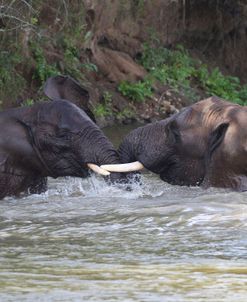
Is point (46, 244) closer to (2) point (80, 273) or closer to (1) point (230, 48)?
(2) point (80, 273)

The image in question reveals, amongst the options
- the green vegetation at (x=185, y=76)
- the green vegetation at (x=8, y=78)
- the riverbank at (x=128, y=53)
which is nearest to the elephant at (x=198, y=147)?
the riverbank at (x=128, y=53)

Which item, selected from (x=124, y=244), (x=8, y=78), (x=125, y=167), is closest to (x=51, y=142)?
(x=125, y=167)

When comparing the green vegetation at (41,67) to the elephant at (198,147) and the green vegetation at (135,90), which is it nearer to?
the green vegetation at (135,90)

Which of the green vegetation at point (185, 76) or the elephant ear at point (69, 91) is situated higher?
the elephant ear at point (69, 91)

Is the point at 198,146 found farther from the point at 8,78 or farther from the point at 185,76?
the point at 185,76

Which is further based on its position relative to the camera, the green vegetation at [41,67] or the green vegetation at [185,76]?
the green vegetation at [185,76]

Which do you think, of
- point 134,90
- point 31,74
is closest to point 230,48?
point 134,90

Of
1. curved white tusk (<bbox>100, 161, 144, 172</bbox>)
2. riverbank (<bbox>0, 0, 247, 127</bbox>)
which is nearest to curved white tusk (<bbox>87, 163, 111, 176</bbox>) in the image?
curved white tusk (<bbox>100, 161, 144, 172</bbox>)

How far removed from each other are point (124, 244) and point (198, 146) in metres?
2.57

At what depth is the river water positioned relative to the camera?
7.34m

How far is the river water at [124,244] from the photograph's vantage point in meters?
7.34

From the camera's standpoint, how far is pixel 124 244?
923cm

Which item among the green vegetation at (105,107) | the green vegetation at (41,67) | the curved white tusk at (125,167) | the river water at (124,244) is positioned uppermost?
the green vegetation at (41,67)

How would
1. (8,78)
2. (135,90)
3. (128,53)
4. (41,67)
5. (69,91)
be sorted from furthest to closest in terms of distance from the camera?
1. (128,53)
2. (135,90)
3. (41,67)
4. (8,78)
5. (69,91)
